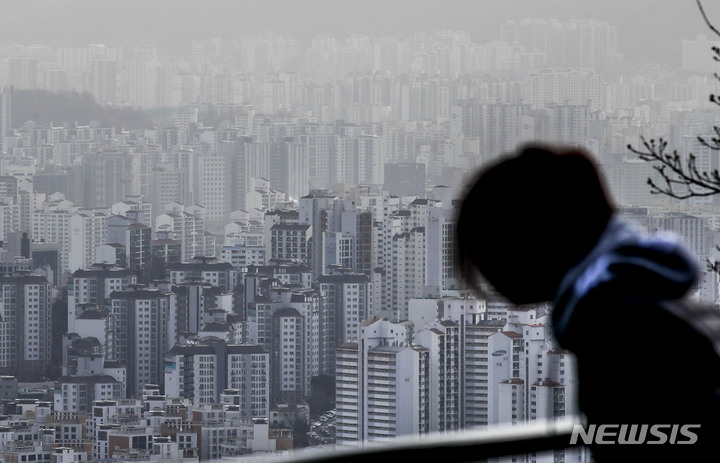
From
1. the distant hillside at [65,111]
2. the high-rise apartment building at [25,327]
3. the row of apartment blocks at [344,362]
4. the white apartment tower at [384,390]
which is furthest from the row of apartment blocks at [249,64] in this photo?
the white apartment tower at [384,390]

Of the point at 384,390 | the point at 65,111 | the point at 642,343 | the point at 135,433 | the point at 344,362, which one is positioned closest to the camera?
the point at 642,343

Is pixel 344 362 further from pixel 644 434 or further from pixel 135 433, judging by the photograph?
pixel 644 434

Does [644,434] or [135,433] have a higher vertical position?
[644,434]

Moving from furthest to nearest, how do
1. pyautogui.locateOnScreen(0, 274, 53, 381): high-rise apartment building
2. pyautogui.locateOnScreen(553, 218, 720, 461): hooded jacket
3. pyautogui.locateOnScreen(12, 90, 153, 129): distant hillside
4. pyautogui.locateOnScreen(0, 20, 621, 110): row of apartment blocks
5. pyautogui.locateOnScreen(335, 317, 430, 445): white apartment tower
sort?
pyautogui.locateOnScreen(12, 90, 153, 129): distant hillside → pyautogui.locateOnScreen(0, 20, 621, 110): row of apartment blocks → pyautogui.locateOnScreen(0, 274, 53, 381): high-rise apartment building → pyautogui.locateOnScreen(335, 317, 430, 445): white apartment tower → pyautogui.locateOnScreen(553, 218, 720, 461): hooded jacket

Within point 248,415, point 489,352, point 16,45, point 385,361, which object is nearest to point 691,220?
point 489,352

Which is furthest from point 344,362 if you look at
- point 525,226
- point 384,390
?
point 525,226

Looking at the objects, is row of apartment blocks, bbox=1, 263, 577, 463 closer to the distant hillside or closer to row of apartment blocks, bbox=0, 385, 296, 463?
row of apartment blocks, bbox=0, 385, 296, 463

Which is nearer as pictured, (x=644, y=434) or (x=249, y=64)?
(x=644, y=434)

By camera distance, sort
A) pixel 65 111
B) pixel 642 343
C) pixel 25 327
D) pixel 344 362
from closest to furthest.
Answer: pixel 642 343
pixel 344 362
pixel 25 327
pixel 65 111

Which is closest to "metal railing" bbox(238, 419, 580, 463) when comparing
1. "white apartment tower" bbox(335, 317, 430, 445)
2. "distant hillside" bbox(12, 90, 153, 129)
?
"white apartment tower" bbox(335, 317, 430, 445)
